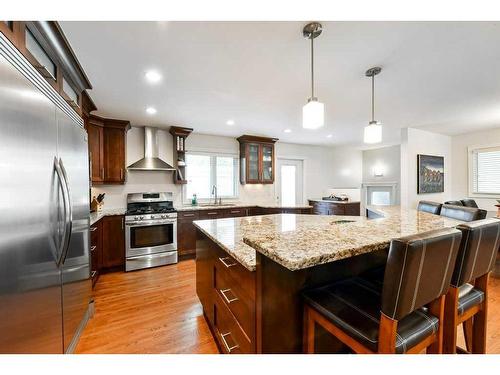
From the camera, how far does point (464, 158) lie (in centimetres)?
495

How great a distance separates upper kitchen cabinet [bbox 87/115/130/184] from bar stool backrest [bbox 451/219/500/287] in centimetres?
412

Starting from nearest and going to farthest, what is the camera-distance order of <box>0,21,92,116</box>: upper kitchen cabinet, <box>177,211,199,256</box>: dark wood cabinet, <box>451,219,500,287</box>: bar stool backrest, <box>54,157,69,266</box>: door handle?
<box>451,219,500,287</box>: bar stool backrest
<box>0,21,92,116</box>: upper kitchen cabinet
<box>54,157,69,266</box>: door handle
<box>177,211,199,256</box>: dark wood cabinet

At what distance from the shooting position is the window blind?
4500 millimetres

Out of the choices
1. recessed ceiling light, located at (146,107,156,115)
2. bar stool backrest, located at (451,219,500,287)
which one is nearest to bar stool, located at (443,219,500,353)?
bar stool backrest, located at (451,219,500,287)

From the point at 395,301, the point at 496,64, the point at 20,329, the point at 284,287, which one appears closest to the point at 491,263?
the point at 395,301

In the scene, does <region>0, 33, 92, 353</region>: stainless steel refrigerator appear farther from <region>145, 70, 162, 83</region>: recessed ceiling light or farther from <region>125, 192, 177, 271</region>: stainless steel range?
<region>125, 192, 177, 271</region>: stainless steel range

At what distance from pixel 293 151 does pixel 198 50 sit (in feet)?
14.5

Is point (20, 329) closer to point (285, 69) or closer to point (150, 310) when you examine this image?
point (150, 310)

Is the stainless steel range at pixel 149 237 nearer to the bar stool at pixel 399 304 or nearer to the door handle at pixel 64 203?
the door handle at pixel 64 203

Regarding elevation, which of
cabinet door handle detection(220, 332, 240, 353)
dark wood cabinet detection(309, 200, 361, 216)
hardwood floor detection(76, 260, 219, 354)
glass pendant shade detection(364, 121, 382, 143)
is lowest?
hardwood floor detection(76, 260, 219, 354)

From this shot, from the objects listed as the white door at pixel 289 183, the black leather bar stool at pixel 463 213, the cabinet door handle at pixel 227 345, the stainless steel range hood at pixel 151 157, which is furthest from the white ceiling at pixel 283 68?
the white door at pixel 289 183

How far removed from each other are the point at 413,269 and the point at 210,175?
14.2ft

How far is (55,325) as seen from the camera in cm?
127

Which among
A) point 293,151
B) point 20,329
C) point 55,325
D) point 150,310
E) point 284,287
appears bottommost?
point 150,310
